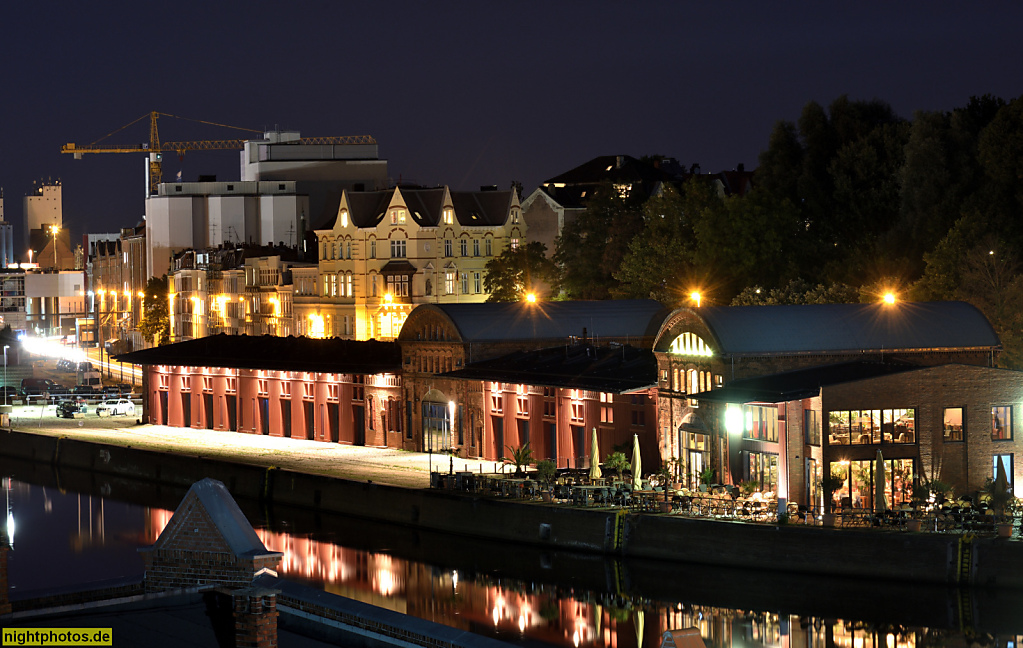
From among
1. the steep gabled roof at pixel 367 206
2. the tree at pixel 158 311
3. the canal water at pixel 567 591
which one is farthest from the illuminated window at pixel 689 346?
the tree at pixel 158 311

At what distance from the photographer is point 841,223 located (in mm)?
102750

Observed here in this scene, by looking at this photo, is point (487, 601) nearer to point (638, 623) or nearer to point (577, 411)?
point (638, 623)

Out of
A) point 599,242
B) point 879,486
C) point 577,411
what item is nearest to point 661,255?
point 599,242

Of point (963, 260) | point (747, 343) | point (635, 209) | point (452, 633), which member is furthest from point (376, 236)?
point (452, 633)

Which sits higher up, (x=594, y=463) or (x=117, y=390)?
(x=117, y=390)

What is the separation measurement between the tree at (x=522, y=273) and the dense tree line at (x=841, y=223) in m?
2.26

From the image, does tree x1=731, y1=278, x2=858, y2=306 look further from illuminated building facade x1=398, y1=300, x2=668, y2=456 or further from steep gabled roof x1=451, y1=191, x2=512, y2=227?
steep gabled roof x1=451, y1=191, x2=512, y2=227

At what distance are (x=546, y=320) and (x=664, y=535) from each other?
30.7 m

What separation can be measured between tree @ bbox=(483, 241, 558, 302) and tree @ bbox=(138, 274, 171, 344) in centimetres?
5112

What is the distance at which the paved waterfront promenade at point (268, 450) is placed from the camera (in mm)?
72562

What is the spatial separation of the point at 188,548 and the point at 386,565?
124 ft

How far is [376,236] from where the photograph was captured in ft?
387

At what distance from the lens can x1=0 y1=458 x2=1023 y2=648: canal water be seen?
148ft

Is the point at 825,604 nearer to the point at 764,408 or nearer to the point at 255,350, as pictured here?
the point at 764,408
